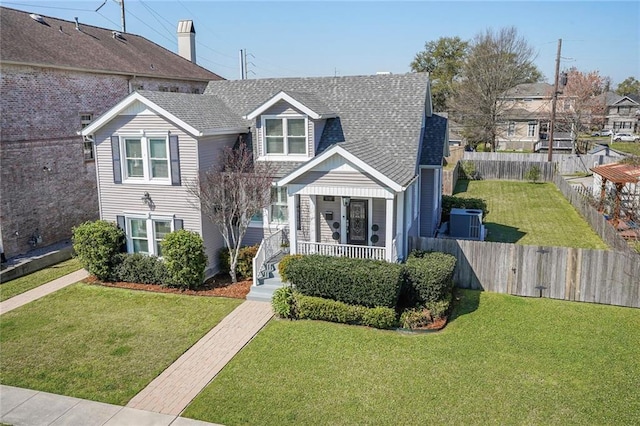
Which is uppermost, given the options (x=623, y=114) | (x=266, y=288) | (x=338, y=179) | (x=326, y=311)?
(x=623, y=114)

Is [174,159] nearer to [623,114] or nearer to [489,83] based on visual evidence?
[489,83]

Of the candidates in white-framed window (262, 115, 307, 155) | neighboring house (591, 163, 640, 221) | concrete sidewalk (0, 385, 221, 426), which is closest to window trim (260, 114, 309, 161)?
white-framed window (262, 115, 307, 155)

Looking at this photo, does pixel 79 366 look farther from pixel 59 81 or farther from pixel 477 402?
pixel 59 81

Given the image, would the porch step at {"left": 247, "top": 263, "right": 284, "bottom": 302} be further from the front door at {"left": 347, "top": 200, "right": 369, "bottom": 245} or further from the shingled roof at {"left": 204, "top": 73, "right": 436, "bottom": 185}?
the shingled roof at {"left": 204, "top": 73, "right": 436, "bottom": 185}

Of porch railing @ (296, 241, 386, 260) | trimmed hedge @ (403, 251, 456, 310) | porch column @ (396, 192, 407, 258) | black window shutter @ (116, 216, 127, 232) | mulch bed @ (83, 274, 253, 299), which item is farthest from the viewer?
black window shutter @ (116, 216, 127, 232)

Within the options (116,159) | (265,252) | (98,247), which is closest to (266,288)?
(265,252)

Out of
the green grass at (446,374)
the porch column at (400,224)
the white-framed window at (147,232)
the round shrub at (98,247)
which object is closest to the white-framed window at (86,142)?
the round shrub at (98,247)
